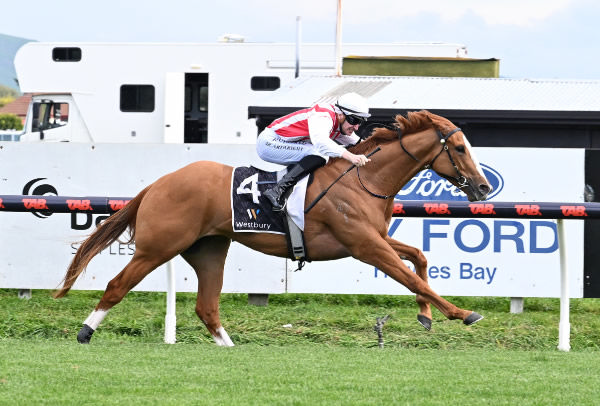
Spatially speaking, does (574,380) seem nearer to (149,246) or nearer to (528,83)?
(149,246)

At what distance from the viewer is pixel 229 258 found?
10555 millimetres

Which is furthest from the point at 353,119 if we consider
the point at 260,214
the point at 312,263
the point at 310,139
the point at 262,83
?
the point at 262,83

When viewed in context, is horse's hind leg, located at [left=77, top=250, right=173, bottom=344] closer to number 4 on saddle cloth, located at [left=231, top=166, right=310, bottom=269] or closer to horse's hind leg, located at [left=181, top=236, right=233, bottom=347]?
horse's hind leg, located at [left=181, top=236, right=233, bottom=347]

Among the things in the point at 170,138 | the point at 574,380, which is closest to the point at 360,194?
the point at 574,380

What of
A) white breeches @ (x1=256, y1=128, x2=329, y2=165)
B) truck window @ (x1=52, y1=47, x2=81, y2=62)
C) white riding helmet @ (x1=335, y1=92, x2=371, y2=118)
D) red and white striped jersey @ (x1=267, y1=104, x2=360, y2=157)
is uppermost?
truck window @ (x1=52, y1=47, x2=81, y2=62)

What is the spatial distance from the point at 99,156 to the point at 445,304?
4.91m

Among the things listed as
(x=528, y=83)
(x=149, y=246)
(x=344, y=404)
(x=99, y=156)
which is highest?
(x=528, y=83)

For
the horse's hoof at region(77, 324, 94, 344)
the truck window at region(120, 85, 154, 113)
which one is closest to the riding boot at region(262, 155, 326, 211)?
the horse's hoof at region(77, 324, 94, 344)

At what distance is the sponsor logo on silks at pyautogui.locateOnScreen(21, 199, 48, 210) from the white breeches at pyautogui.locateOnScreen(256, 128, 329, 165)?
185 cm

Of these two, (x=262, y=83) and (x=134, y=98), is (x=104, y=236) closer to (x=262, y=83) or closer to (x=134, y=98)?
(x=262, y=83)

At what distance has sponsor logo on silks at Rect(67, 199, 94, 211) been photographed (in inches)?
325

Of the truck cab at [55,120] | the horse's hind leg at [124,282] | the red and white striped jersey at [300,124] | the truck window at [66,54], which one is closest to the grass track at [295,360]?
the horse's hind leg at [124,282]

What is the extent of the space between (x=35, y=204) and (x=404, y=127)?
2.95 m

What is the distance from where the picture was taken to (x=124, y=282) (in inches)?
295
